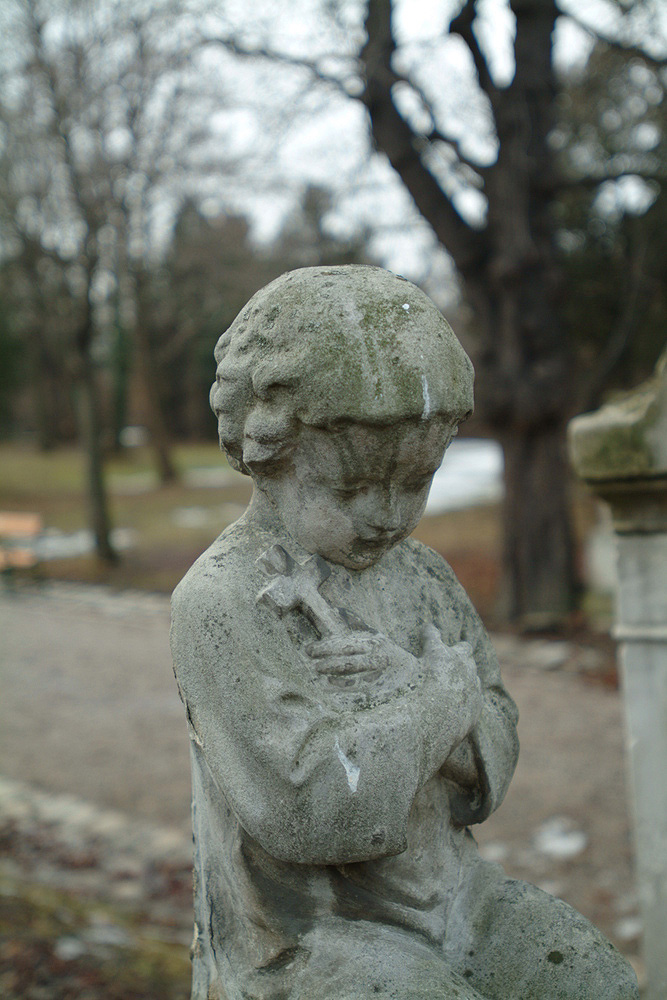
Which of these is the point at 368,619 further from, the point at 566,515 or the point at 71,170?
the point at 71,170

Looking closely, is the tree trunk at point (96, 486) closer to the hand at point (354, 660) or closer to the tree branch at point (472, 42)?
the tree branch at point (472, 42)

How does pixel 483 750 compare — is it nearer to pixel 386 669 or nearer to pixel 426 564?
pixel 386 669

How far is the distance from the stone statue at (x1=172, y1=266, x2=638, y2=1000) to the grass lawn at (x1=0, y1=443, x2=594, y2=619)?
26.9 ft

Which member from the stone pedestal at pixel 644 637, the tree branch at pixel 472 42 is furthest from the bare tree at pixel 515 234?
the stone pedestal at pixel 644 637

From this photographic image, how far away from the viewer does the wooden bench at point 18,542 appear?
13062 mm

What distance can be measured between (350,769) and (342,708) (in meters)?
0.12

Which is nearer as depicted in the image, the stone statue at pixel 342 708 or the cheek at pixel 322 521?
the stone statue at pixel 342 708

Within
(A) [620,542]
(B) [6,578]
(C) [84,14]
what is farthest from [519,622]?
(C) [84,14]

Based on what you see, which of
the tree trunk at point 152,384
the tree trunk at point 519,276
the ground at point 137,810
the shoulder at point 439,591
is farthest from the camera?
the tree trunk at point 152,384

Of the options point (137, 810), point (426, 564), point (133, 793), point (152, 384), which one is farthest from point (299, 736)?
point (152, 384)

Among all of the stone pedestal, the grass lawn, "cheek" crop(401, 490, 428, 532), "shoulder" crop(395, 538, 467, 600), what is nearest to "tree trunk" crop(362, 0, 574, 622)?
the grass lawn

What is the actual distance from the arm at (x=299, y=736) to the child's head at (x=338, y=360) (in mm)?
376

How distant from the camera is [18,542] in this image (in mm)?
14984

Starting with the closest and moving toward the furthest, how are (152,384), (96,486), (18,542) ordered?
(96,486) → (18,542) → (152,384)
